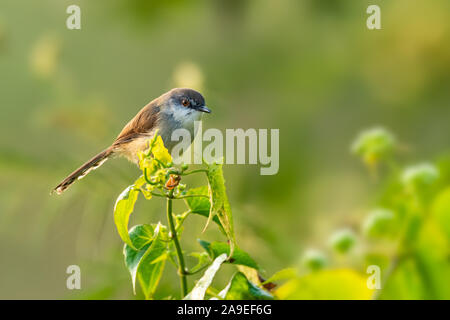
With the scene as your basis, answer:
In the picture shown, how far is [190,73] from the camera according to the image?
156 cm

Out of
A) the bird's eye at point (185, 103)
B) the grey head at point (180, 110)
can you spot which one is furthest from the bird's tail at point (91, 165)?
the bird's eye at point (185, 103)

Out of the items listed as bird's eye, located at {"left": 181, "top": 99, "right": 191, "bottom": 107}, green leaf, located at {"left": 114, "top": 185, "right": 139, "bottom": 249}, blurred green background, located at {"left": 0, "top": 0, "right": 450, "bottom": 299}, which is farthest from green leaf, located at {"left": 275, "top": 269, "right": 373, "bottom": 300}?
blurred green background, located at {"left": 0, "top": 0, "right": 450, "bottom": 299}

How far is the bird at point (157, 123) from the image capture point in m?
1.15

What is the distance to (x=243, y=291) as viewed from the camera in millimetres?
680

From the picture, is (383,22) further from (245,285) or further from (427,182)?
(245,285)

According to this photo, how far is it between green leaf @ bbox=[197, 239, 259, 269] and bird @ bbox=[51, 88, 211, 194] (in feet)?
1.30

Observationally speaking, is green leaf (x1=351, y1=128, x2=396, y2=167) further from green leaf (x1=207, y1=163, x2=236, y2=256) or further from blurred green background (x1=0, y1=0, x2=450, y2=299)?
green leaf (x1=207, y1=163, x2=236, y2=256)

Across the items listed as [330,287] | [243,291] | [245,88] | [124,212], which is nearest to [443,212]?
[330,287]

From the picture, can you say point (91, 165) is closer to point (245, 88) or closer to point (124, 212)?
point (124, 212)

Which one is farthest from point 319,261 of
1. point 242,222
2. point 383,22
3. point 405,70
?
point 383,22

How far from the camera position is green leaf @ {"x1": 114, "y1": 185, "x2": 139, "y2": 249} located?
0.62m

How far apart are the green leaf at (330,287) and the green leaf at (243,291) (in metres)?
0.28

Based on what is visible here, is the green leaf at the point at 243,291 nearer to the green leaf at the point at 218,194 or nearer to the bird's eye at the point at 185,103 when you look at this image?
the green leaf at the point at 218,194
